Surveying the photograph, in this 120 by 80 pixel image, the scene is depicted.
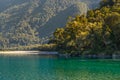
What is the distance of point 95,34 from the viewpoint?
3964 inches

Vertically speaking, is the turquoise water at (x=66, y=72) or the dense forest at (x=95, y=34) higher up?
the dense forest at (x=95, y=34)

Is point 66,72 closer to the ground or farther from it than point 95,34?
closer to the ground

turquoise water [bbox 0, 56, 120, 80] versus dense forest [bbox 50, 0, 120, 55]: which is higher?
dense forest [bbox 50, 0, 120, 55]

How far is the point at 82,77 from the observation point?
51906 millimetres

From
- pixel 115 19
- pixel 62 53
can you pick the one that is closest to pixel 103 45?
pixel 115 19

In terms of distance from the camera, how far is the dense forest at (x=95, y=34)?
96.8 metres

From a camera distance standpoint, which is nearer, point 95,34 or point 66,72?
point 66,72

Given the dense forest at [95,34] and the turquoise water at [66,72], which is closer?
the turquoise water at [66,72]

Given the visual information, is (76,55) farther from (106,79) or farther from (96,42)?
(106,79)

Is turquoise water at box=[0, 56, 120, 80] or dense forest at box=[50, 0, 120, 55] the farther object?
dense forest at box=[50, 0, 120, 55]

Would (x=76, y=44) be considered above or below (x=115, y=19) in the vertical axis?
below

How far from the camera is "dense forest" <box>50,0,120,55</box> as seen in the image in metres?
96.8

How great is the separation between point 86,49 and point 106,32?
9.85 meters

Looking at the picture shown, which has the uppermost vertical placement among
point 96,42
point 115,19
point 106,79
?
point 115,19
